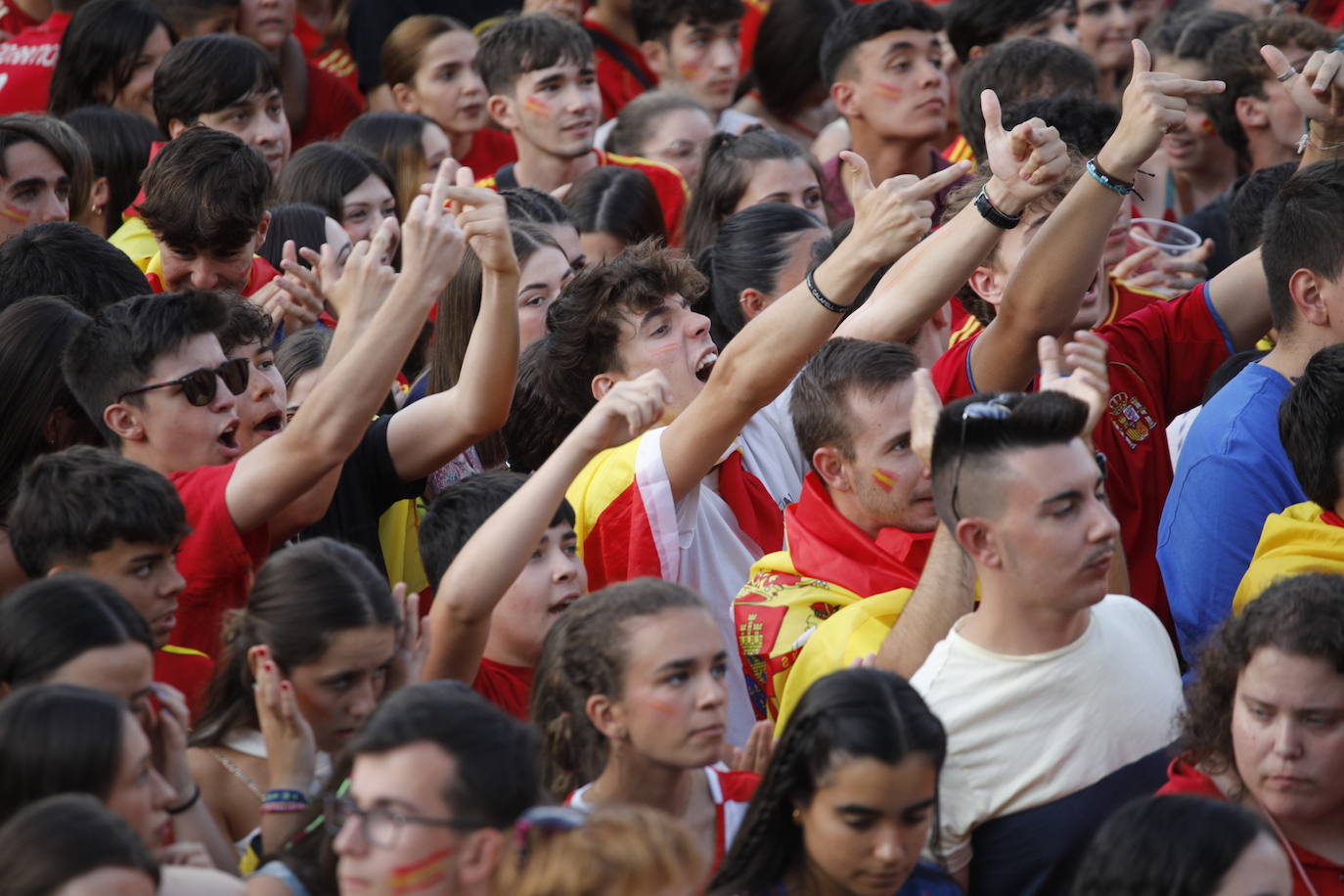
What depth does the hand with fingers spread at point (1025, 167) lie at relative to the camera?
13.0 feet

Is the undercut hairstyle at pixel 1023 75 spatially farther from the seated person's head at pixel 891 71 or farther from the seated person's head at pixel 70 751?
the seated person's head at pixel 70 751

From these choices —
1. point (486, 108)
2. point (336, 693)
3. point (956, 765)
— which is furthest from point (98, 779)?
point (486, 108)

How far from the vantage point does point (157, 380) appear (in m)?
3.91

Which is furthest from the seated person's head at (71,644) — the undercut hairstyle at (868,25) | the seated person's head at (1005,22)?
the seated person's head at (1005,22)

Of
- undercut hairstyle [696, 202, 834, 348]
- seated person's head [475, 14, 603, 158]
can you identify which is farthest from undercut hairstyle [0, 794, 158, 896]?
seated person's head [475, 14, 603, 158]

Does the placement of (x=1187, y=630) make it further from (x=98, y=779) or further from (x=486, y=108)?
(x=486, y=108)

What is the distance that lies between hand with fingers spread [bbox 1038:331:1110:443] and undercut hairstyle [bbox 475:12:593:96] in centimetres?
397

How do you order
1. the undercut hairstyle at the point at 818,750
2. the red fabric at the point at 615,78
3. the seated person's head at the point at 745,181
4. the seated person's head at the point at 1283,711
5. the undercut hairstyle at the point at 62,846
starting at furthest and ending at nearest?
the red fabric at the point at 615,78
the seated person's head at the point at 745,181
the seated person's head at the point at 1283,711
the undercut hairstyle at the point at 818,750
the undercut hairstyle at the point at 62,846

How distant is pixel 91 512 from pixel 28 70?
14.5ft

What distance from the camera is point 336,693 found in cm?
343

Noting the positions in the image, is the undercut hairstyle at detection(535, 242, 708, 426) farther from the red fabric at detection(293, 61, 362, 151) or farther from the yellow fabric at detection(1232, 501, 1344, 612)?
the red fabric at detection(293, 61, 362, 151)

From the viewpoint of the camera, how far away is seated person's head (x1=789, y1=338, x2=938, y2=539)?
3.98 m

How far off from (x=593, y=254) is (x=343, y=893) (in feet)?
11.9

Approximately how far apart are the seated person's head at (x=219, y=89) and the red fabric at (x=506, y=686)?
272 cm
